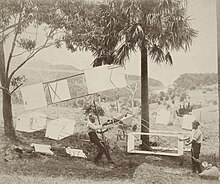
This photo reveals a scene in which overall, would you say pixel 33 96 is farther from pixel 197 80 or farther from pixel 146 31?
pixel 197 80

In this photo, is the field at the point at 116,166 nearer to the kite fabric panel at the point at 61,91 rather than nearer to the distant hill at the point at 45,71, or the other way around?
the kite fabric panel at the point at 61,91

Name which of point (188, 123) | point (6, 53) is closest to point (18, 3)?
point (6, 53)

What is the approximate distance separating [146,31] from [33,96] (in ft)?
2.74

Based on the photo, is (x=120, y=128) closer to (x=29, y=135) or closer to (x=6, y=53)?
(x=29, y=135)

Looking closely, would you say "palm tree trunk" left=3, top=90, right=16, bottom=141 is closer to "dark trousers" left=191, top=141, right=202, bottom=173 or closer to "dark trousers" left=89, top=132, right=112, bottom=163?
"dark trousers" left=89, top=132, right=112, bottom=163

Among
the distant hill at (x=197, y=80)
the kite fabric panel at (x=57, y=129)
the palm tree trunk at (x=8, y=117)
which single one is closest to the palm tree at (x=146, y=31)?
the distant hill at (x=197, y=80)

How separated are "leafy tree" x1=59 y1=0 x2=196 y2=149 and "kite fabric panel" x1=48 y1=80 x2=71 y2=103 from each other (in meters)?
0.29

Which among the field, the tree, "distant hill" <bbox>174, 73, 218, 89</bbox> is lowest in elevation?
the field

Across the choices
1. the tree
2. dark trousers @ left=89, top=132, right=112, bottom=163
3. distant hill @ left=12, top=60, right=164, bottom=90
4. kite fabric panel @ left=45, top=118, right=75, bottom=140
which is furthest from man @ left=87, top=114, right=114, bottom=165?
the tree

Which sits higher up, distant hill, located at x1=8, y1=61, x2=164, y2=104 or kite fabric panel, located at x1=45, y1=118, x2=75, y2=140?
distant hill, located at x1=8, y1=61, x2=164, y2=104

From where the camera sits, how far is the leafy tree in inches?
88.9

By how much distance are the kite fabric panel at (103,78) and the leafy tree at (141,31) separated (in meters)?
0.06

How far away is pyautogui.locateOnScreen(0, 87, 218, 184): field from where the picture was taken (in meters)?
2.26

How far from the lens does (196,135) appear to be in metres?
2.25
